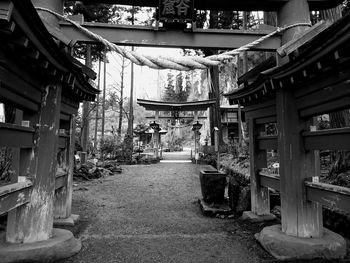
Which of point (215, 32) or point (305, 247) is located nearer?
point (305, 247)

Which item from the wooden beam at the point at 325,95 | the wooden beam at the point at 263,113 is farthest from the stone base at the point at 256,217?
the wooden beam at the point at 325,95

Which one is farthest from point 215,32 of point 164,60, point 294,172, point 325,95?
point 294,172

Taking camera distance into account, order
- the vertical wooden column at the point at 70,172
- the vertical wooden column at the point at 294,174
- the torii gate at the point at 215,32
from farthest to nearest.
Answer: the vertical wooden column at the point at 70,172 → the torii gate at the point at 215,32 → the vertical wooden column at the point at 294,174

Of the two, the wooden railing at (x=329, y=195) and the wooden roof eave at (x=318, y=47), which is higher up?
the wooden roof eave at (x=318, y=47)

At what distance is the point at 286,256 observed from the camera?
3486 millimetres

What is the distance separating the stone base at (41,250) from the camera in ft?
10.4

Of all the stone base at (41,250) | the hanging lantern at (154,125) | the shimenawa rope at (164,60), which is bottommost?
the stone base at (41,250)

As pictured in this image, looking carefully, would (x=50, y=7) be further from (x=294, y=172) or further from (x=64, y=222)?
(x=294, y=172)

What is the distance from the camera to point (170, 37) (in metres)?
4.55

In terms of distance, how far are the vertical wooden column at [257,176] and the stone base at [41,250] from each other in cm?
373

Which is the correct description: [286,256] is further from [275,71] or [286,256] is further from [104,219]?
[104,219]

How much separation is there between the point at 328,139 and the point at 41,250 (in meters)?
4.25

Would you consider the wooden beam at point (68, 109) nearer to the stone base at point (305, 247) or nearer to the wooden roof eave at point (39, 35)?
the wooden roof eave at point (39, 35)

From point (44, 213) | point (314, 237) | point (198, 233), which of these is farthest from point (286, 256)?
point (44, 213)
